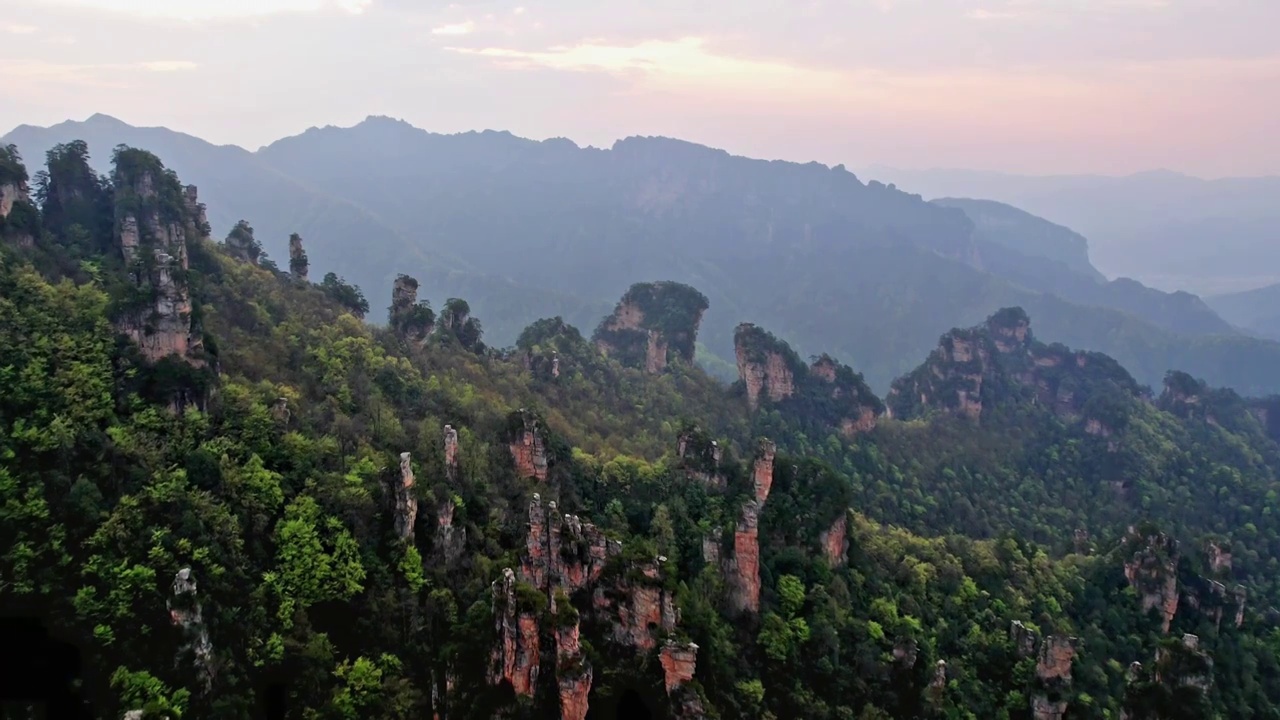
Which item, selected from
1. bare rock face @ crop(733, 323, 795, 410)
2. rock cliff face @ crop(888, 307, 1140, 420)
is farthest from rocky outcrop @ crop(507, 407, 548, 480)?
rock cliff face @ crop(888, 307, 1140, 420)

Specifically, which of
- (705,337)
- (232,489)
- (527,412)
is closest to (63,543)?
(232,489)

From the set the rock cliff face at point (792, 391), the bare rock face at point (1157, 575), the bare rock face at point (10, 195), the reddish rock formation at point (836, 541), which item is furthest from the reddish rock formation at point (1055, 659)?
the bare rock face at point (10, 195)

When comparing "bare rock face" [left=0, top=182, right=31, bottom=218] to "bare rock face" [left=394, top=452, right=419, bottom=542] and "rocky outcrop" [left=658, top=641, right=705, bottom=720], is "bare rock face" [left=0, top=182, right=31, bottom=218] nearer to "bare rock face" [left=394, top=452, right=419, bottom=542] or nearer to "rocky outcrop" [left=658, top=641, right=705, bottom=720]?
"bare rock face" [left=394, top=452, right=419, bottom=542]

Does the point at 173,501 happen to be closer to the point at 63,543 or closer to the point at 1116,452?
the point at 63,543

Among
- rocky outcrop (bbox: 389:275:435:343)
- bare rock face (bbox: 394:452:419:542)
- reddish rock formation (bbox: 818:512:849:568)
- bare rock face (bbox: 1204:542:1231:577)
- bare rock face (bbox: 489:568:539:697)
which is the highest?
rocky outcrop (bbox: 389:275:435:343)

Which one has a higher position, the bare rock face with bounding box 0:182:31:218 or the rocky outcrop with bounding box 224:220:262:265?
the bare rock face with bounding box 0:182:31:218
